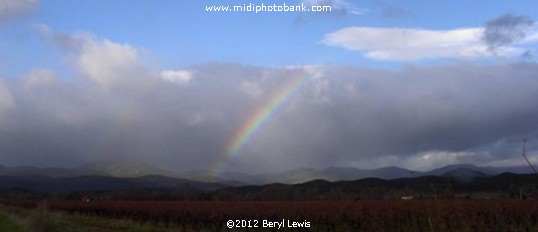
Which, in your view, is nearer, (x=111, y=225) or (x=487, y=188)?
(x=111, y=225)

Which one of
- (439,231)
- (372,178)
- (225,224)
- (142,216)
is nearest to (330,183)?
(372,178)

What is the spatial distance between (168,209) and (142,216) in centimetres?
460

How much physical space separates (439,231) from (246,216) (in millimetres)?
26192

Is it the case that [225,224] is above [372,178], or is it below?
below

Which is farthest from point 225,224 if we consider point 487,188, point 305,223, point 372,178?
point 372,178

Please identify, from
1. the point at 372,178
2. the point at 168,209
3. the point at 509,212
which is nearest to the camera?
the point at 509,212

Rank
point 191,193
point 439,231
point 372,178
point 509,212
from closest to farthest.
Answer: point 439,231, point 509,212, point 191,193, point 372,178

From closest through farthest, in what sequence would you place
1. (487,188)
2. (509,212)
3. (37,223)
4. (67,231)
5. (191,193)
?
(509,212) < (37,223) < (67,231) < (487,188) < (191,193)

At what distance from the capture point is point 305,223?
26875mm

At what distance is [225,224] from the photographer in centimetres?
3325

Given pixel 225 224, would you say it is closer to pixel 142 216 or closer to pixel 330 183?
pixel 142 216

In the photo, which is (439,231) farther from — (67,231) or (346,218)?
(67,231)

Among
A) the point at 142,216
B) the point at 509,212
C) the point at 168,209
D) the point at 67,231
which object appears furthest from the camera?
the point at 142,216

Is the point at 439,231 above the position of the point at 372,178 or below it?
below
